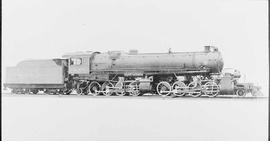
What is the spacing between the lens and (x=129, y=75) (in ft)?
47.0

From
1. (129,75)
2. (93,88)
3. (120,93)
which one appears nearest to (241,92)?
(129,75)

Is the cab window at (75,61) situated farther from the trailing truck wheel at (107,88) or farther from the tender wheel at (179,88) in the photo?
the tender wheel at (179,88)

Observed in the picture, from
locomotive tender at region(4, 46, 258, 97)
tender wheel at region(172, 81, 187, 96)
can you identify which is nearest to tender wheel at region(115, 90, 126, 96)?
locomotive tender at region(4, 46, 258, 97)

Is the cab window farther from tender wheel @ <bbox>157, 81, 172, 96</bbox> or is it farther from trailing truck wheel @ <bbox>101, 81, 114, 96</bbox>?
tender wheel @ <bbox>157, 81, 172, 96</bbox>

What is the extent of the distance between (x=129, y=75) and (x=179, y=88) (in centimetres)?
200

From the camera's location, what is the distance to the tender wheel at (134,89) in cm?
1405

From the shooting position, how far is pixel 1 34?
12.9 m

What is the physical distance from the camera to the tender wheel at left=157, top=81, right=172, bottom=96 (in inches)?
535

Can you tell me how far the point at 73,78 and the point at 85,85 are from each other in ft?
1.88

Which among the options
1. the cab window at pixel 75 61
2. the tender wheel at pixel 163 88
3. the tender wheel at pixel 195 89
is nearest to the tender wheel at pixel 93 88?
the cab window at pixel 75 61

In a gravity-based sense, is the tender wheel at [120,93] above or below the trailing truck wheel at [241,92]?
below

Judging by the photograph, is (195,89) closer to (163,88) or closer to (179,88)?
(179,88)

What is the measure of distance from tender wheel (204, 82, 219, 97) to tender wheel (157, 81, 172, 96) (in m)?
1.29

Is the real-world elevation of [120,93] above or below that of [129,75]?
below
